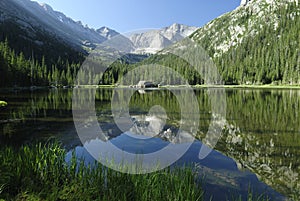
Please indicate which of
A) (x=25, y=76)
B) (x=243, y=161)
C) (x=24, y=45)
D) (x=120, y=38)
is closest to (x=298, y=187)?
(x=243, y=161)

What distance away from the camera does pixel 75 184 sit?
673 cm

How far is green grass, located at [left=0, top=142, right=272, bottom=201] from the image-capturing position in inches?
240

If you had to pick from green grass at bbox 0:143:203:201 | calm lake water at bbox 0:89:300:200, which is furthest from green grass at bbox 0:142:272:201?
calm lake water at bbox 0:89:300:200

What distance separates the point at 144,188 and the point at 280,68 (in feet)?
430

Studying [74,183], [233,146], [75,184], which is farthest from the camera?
[233,146]

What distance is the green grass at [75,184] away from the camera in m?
6.10

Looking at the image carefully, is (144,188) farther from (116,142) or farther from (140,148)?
(116,142)

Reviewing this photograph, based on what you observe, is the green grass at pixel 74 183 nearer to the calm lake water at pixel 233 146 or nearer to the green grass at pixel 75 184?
the green grass at pixel 75 184

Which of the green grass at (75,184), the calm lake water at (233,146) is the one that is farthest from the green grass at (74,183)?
the calm lake water at (233,146)

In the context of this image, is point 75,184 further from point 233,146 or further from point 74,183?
point 233,146

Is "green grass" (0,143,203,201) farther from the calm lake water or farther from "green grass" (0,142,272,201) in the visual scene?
the calm lake water

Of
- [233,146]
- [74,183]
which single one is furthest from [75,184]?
[233,146]

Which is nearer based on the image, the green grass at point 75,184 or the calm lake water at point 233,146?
the green grass at point 75,184

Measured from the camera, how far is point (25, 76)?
9212 cm
